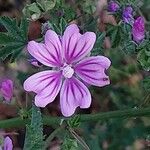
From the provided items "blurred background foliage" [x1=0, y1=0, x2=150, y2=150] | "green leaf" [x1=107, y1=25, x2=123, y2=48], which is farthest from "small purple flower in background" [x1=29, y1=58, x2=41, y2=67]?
"green leaf" [x1=107, y1=25, x2=123, y2=48]

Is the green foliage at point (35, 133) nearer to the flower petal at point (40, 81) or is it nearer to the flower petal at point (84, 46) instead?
the flower petal at point (40, 81)

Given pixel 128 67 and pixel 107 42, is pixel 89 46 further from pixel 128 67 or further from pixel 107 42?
pixel 107 42

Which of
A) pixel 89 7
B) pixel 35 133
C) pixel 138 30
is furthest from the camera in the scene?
pixel 89 7

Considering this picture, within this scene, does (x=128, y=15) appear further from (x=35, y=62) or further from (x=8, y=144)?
(x=8, y=144)

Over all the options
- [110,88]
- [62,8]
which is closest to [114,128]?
[110,88]

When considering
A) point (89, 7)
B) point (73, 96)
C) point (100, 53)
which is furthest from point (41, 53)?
point (89, 7)

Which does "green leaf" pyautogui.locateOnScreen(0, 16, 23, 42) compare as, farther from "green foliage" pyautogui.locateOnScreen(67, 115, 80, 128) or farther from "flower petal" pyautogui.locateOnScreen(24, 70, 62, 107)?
"green foliage" pyautogui.locateOnScreen(67, 115, 80, 128)

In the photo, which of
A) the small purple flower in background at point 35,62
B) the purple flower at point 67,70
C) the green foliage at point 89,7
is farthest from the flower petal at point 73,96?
the green foliage at point 89,7
